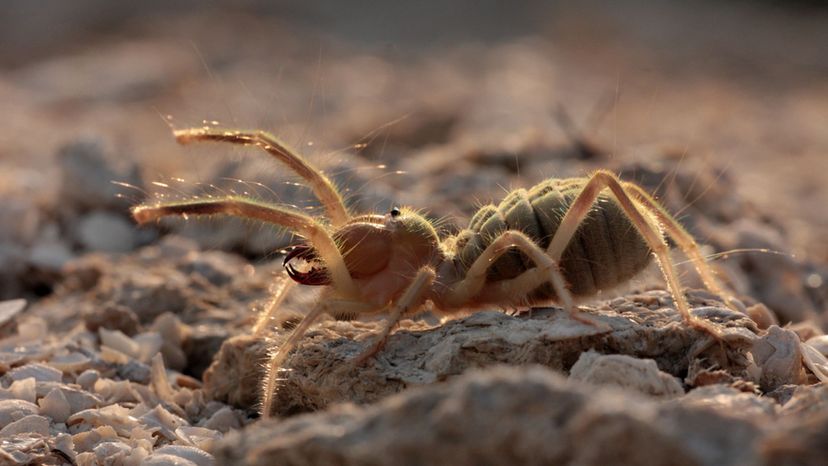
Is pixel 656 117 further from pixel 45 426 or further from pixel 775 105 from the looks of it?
pixel 45 426

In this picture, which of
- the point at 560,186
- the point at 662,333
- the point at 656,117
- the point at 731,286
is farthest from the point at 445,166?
the point at 656,117

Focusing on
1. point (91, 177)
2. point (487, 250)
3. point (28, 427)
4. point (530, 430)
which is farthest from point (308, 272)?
point (91, 177)

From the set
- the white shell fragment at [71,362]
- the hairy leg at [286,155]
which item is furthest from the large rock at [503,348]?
the white shell fragment at [71,362]

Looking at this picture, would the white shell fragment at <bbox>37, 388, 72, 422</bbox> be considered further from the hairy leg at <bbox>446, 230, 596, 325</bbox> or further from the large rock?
the hairy leg at <bbox>446, 230, 596, 325</bbox>

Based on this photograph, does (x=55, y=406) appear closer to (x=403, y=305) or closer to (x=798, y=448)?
(x=403, y=305)

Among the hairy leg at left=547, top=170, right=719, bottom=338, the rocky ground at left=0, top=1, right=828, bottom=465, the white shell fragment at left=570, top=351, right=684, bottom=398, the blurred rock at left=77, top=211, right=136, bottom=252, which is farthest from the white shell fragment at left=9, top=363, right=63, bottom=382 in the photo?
the blurred rock at left=77, top=211, right=136, bottom=252
